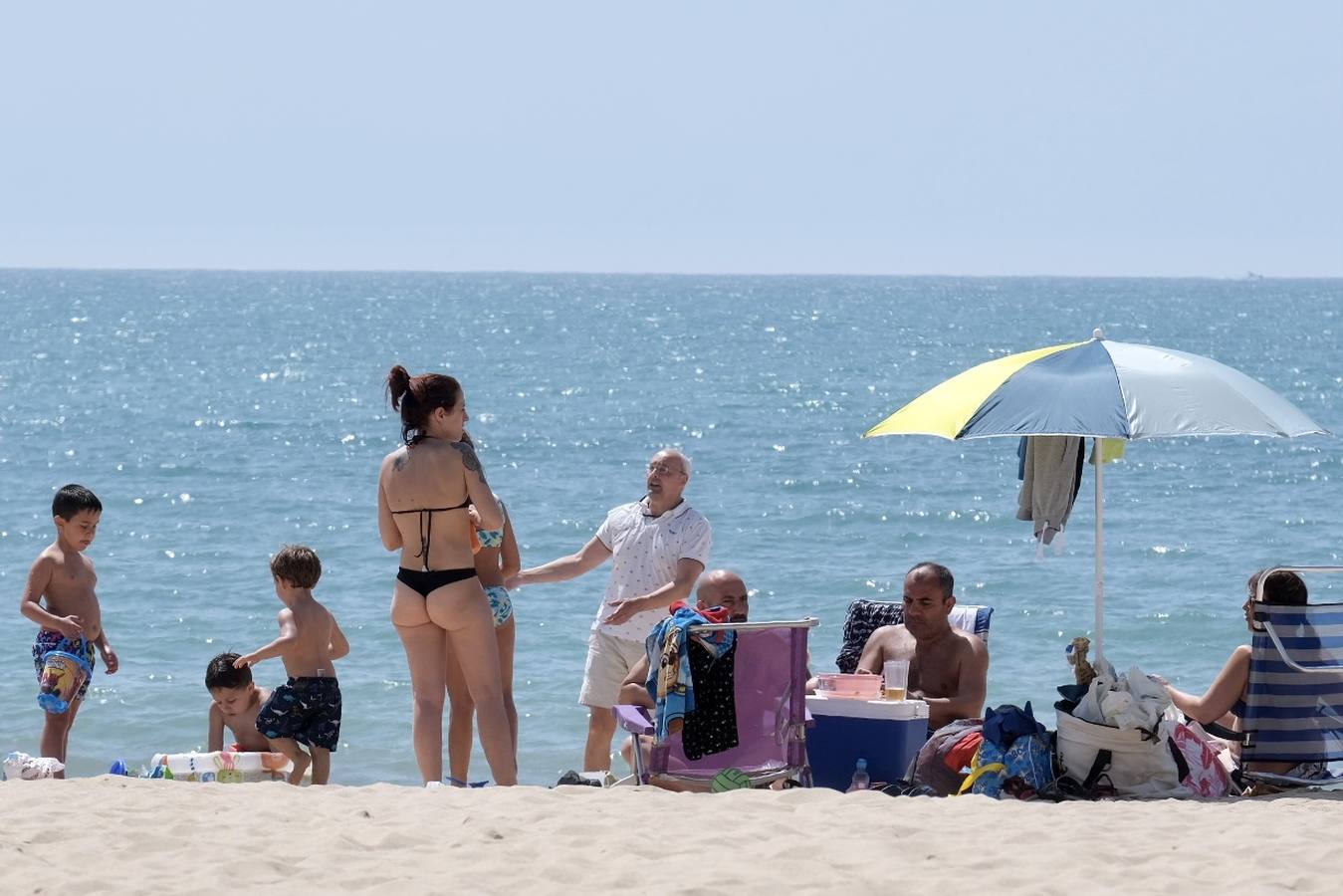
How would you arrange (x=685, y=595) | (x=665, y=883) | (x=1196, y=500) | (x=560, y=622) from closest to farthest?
1. (x=665, y=883)
2. (x=685, y=595)
3. (x=560, y=622)
4. (x=1196, y=500)

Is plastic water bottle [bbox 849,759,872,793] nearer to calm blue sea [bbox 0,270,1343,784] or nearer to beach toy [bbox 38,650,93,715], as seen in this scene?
beach toy [bbox 38,650,93,715]

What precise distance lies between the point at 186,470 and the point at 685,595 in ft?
51.6

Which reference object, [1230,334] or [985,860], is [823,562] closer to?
[985,860]

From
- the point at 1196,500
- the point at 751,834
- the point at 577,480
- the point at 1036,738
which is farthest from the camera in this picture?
the point at 577,480

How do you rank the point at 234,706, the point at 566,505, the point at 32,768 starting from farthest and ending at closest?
the point at 566,505 < the point at 234,706 < the point at 32,768

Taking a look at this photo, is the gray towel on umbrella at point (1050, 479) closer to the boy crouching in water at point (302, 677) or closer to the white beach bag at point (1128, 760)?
the white beach bag at point (1128, 760)

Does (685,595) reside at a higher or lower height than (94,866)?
higher

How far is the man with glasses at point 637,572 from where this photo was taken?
238 inches

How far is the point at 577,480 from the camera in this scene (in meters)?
20.6

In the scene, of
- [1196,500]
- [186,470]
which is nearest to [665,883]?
[1196,500]

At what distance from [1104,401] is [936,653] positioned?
1.10 m

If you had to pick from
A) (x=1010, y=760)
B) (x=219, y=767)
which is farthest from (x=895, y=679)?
(x=219, y=767)

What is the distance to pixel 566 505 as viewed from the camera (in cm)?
1831

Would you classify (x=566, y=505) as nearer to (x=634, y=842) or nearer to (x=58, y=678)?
(x=58, y=678)
